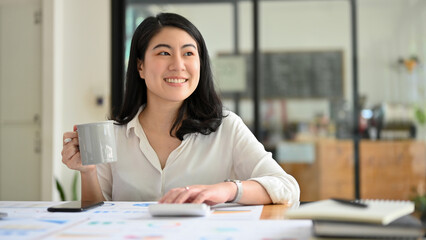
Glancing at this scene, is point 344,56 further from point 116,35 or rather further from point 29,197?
point 29,197

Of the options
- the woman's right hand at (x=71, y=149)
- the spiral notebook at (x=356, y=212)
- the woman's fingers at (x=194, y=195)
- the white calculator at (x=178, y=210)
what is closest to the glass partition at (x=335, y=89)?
the woman's right hand at (x=71, y=149)

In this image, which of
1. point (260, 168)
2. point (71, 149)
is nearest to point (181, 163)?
point (260, 168)

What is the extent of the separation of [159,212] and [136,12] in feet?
11.5

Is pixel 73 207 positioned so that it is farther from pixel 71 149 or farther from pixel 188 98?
pixel 188 98

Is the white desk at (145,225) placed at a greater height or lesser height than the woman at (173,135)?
lesser

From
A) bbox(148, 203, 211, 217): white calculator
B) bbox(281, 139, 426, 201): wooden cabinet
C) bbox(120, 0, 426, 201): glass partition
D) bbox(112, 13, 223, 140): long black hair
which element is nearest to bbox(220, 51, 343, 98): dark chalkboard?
bbox(120, 0, 426, 201): glass partition

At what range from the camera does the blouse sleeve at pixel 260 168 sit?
147 cm

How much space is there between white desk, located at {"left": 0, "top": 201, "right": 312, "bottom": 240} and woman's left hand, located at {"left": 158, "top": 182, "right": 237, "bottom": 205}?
4 cm

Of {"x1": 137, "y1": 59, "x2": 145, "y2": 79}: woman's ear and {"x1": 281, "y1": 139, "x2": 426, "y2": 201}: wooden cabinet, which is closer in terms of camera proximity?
{"x1": 137, "y1": 59, "x2": 145, "y2": 79}: woman's ear

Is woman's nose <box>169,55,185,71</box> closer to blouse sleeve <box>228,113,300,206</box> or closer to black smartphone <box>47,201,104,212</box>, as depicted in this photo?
blouse sleeve <box>228,113,300,206</box>

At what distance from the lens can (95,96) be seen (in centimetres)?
419

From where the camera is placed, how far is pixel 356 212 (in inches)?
35.4

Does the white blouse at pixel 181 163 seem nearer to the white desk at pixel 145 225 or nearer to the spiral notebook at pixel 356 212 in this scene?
the white desk at pixel 145 225

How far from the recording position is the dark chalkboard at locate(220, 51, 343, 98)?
416 centimetres
